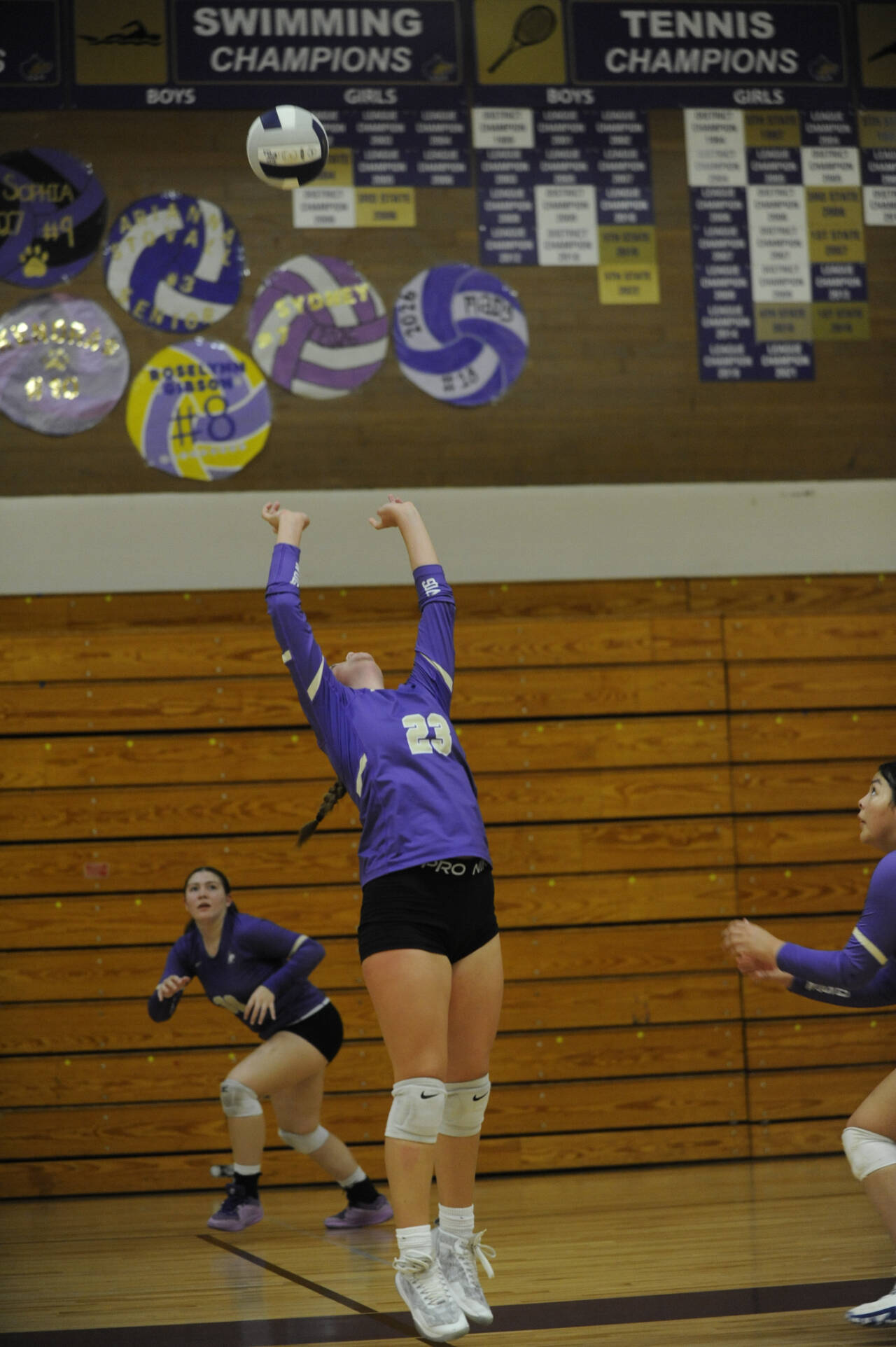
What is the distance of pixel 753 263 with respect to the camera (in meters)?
9.00

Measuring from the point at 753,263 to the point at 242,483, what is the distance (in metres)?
3.49

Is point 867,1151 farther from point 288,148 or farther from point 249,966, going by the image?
point 288,148

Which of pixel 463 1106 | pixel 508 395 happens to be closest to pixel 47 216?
pixel 508 395

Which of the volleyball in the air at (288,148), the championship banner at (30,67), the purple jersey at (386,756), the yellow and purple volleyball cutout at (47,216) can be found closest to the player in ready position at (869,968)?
the purple jersey at (386,756)

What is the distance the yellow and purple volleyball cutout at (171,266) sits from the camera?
8508 mm

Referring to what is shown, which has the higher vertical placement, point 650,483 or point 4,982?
point 650,483

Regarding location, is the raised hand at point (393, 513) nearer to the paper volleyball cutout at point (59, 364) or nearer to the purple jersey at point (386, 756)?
the purple jersey at point (386, 756)

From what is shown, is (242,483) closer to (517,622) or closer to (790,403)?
(517,622)

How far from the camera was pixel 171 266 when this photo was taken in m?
8.53

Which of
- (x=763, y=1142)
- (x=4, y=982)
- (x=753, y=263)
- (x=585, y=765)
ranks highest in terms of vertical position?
(x=753, y=263)

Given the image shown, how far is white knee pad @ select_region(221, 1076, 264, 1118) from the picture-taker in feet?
20.4

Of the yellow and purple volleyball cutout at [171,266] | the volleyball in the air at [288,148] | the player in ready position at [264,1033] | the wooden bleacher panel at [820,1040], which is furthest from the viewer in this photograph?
the yellow and purple volleyball cutout at [171,266]

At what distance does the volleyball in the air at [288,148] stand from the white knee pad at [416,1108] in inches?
156

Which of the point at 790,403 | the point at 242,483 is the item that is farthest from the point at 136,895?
the point at 790,403
